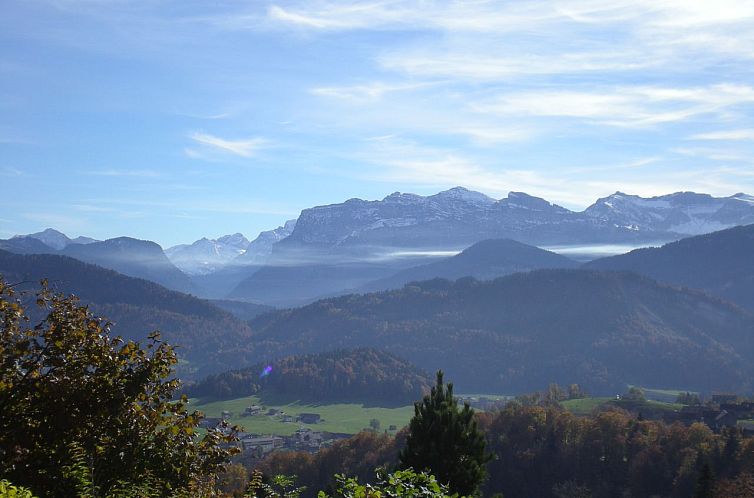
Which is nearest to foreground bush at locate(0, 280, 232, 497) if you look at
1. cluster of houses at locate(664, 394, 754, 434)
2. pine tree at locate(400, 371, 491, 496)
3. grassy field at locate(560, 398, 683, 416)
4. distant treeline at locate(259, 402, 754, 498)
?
pine tree at locate(400, 371, 491, 496)

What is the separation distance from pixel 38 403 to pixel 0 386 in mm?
1071

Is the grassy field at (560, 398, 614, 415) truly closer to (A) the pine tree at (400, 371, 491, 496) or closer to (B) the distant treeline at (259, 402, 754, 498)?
(B) the distant treeline at (259, 402, 754, 498)

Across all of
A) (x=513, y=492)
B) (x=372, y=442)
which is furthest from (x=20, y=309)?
(x=372, y=442)

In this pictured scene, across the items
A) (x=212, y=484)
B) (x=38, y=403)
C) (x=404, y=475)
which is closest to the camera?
(x=404, y=475)

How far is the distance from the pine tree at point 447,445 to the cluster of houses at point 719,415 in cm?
9370

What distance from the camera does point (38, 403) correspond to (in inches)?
618

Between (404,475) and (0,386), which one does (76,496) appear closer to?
(0,386)

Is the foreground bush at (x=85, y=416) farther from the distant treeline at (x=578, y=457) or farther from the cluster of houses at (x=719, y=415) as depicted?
the cluster of houses at (x=719, y=415)

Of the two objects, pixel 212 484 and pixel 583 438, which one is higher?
pixel 212 484

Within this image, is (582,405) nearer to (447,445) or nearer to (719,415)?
(719,415)

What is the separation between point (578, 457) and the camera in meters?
107

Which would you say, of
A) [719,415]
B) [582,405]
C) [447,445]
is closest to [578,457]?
[719,415]

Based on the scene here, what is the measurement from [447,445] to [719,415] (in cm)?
11198

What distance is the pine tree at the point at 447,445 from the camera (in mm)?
33188
